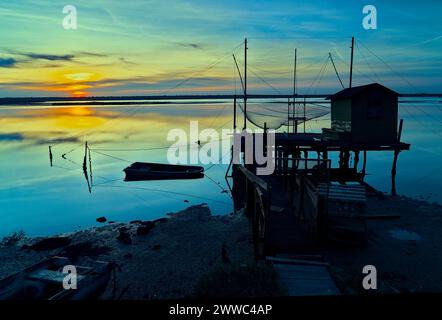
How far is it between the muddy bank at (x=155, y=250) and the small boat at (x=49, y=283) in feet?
3.24

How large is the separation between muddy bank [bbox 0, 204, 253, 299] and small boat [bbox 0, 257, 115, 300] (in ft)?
3.24

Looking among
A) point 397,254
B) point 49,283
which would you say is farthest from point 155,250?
point 397,254

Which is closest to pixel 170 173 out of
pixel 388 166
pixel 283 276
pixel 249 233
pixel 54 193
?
pixel 54 193

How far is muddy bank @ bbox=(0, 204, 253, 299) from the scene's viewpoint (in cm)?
1323

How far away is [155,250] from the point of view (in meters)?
16.5

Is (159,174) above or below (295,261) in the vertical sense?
below

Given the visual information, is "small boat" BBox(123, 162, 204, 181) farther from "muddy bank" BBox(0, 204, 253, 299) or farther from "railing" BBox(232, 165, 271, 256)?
"railing" BBox(232, 165, 271, 256)

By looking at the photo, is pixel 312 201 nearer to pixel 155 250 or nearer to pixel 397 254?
pixel 397 254

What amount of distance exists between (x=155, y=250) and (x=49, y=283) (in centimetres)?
586

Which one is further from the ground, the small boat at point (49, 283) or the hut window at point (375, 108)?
the hut window at point (375, 108)

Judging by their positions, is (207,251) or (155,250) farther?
(155,250)

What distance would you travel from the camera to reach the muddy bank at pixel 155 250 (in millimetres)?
13227

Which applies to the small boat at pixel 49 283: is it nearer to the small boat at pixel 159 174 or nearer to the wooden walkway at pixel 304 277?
the wooden walkway at pixel 304 277

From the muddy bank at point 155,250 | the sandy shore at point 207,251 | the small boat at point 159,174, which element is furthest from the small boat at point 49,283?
the small boat at point 159,174
